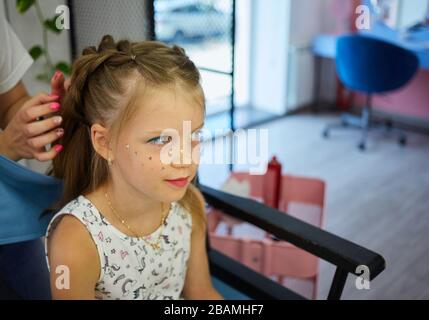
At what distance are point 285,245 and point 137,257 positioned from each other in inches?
26.2

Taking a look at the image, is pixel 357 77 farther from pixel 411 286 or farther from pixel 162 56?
pixel 162 56

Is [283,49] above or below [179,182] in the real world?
below

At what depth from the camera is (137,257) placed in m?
0.99

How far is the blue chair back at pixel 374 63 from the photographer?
10.7 ft

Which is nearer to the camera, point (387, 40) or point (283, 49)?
point (387, 40)

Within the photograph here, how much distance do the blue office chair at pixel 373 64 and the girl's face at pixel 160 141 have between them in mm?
2723

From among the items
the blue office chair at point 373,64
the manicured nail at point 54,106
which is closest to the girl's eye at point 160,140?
the manicured nail at point 54,106

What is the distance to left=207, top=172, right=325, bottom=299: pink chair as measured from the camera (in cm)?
154

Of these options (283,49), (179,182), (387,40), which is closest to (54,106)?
(179,182)

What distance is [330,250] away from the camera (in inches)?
39.9

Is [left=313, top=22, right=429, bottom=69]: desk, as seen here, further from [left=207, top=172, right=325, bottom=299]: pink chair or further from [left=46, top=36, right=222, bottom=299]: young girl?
[left=46, top=36, right=222, bottom=299]: young girl

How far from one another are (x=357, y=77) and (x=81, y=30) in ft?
7.42

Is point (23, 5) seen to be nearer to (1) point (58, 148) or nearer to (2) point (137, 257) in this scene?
(1) point (58, 148)

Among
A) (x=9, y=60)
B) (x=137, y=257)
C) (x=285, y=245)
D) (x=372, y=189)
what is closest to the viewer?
(x=137, y=257)
